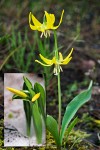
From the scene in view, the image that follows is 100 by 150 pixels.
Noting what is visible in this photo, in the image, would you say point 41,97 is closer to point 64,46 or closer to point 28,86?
point 28,86

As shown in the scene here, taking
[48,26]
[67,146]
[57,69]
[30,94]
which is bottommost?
[67,146]

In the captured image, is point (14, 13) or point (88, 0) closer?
point (14, 13)

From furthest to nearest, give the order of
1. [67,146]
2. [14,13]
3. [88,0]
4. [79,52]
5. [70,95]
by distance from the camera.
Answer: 1. [88,0]
2. [14,13]
3. [79,52]
4. [70,95]
5. [67,146]

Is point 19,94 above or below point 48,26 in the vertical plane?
below

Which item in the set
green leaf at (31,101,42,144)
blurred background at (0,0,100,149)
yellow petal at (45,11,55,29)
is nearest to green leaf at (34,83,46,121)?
green leaf at (31,101,42,144)

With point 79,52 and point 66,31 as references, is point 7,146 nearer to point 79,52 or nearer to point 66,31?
point 79,52

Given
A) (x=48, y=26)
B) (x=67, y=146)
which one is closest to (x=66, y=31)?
(x=67, y=146)

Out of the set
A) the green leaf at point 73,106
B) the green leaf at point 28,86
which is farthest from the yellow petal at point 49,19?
the green leaf at point 73,106
